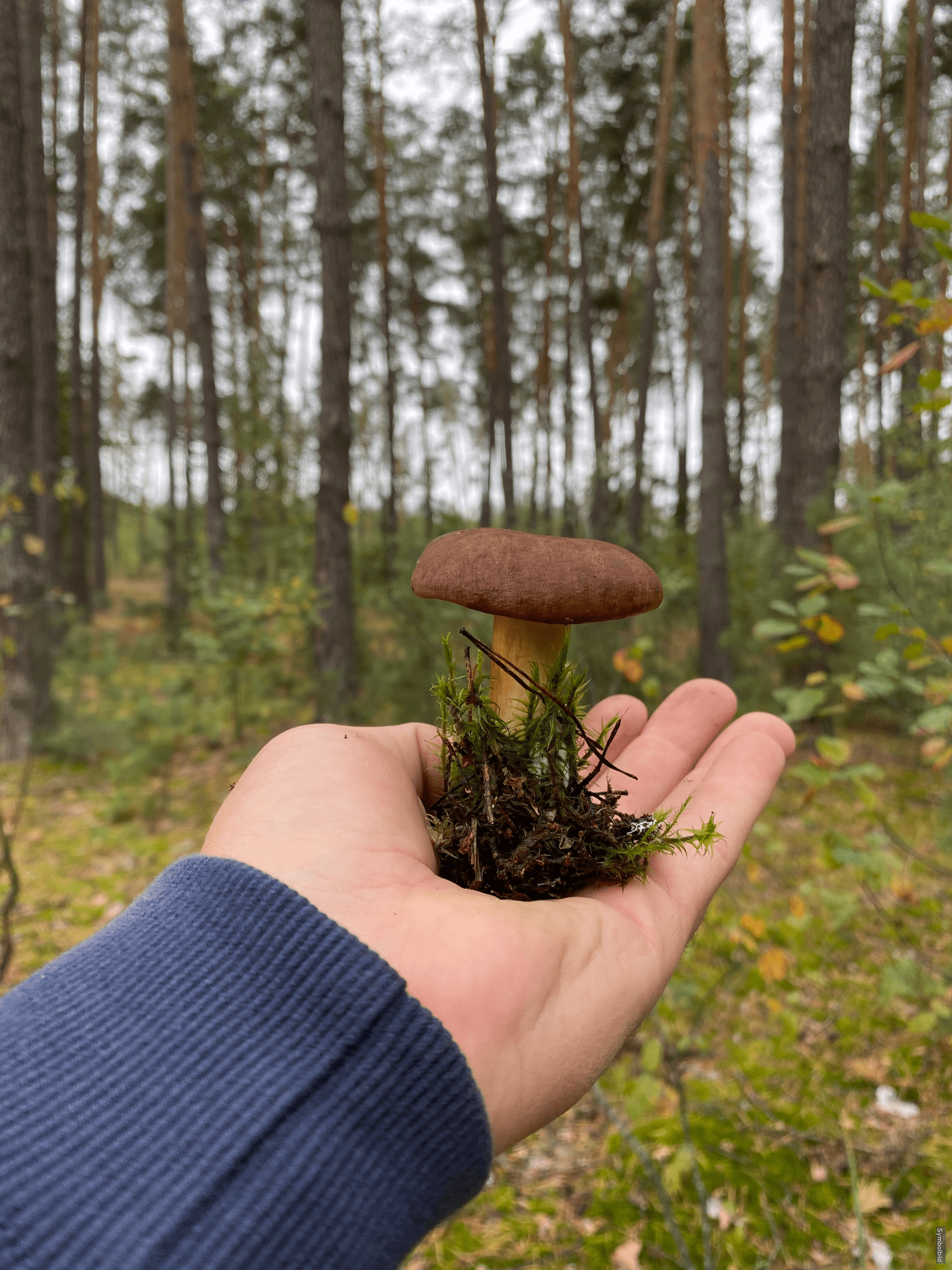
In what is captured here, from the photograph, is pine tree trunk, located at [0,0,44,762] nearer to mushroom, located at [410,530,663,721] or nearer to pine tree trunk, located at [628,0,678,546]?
mushroom, located at [410,530,663,721]

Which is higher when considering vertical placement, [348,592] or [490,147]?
[490,147]

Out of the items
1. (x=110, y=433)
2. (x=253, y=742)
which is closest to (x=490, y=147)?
(x=253, y=742)

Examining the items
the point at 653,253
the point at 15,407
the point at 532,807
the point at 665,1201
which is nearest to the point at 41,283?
the point at 15,407

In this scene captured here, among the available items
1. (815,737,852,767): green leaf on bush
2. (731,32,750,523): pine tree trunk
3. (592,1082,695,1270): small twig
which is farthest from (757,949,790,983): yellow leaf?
(731,32,750,523): pine tree trunk

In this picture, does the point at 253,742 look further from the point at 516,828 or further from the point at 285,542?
the point at 516,828

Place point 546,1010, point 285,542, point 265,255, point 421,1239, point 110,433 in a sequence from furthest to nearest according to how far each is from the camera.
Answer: point 110,433
point 265,255
point 285,542
point 546,1010
point 421,1239

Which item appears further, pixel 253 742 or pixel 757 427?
pixel 757 427
